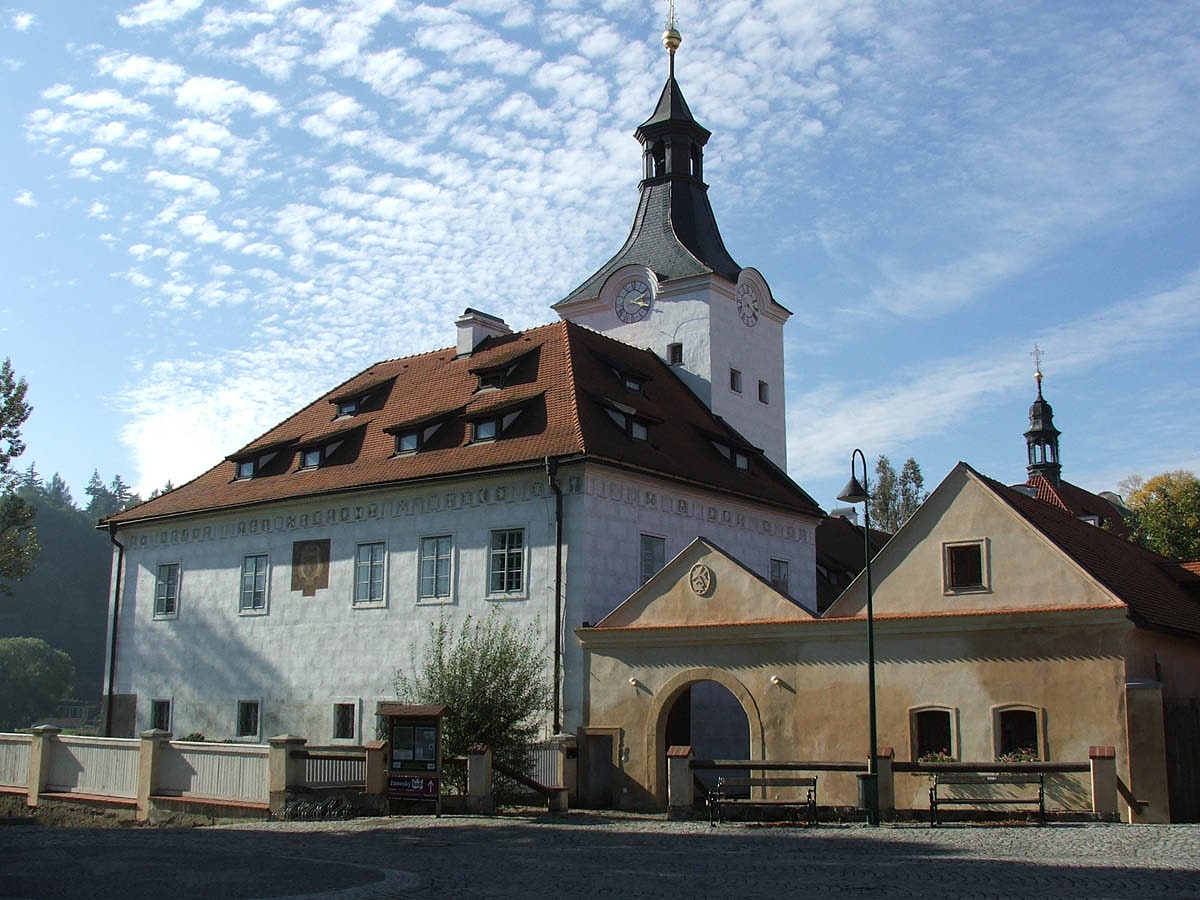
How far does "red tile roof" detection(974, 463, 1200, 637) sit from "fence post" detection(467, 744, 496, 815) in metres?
9.87

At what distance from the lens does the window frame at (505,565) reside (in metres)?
29.1

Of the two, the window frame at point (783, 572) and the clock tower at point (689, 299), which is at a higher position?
the clock tower at point (689, 299)

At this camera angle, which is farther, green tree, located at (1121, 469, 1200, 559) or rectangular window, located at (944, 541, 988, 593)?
green tree, located at (1121, 469, 1200, 559)

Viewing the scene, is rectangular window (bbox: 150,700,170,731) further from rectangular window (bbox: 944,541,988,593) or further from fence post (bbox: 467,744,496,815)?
rectangular window (bbox: 944,541,988,593)

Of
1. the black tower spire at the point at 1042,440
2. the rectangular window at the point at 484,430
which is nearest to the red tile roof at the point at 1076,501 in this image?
the black tower spire at the point at 1042,440

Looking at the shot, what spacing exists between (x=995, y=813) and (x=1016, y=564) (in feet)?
14.0

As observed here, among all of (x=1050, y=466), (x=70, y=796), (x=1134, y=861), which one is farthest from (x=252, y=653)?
(x=1050, y=466)

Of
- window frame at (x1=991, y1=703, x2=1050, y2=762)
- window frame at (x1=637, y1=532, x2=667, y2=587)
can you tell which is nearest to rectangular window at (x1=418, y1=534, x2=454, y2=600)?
window frame at (x1=637, y1=532, x2=667, y2=587)

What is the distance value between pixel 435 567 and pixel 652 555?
5.05 meters

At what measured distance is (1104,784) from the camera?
19.9m

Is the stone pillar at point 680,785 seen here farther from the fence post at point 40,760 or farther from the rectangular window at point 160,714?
the rectangular window at point 160,714

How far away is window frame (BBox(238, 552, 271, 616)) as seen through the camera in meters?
34.2

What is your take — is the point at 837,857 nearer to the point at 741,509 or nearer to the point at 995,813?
the point at 995,813

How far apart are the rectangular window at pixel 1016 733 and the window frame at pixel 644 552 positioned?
9.36m
